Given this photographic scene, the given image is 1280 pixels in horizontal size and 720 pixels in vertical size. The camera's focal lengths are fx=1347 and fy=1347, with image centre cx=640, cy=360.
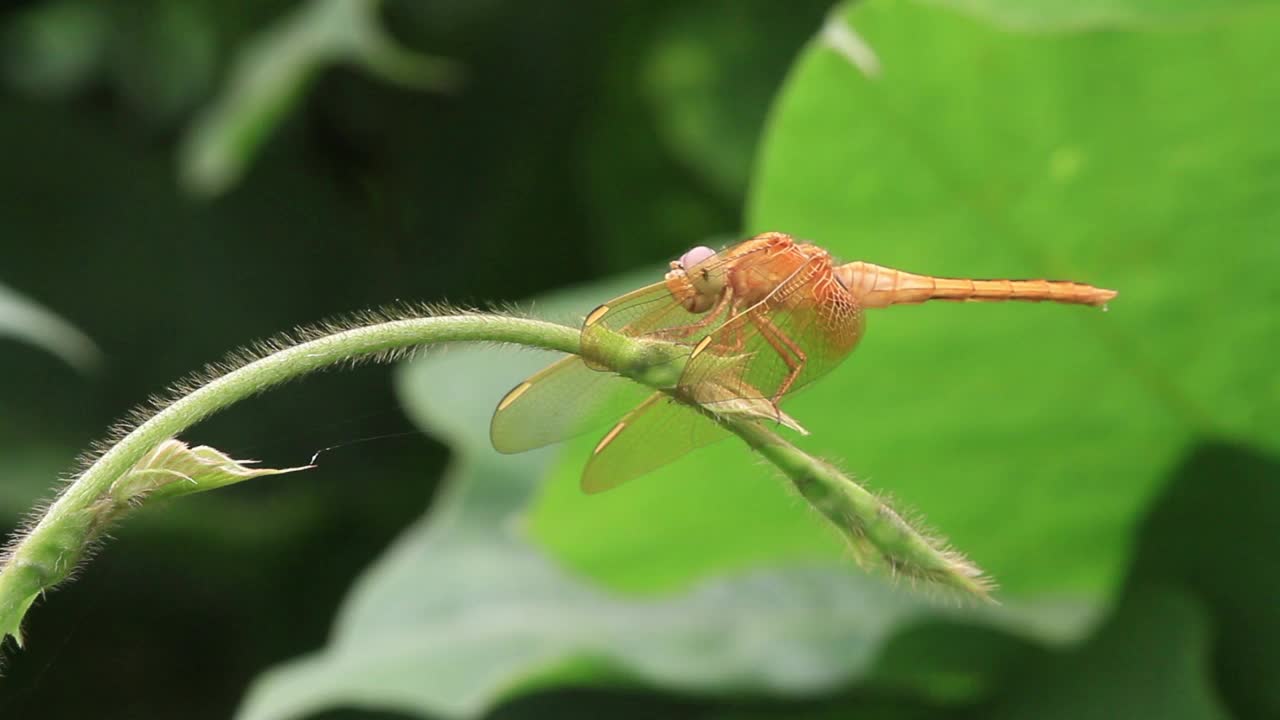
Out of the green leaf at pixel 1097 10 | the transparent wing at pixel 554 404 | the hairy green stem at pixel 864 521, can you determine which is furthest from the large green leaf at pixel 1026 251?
the hairy green stem at pixel 864 521

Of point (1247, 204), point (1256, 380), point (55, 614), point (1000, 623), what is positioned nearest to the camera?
point (1247, 204)

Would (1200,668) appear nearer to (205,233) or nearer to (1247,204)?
(1247,204)

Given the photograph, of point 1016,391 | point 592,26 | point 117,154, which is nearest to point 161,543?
point 117,154

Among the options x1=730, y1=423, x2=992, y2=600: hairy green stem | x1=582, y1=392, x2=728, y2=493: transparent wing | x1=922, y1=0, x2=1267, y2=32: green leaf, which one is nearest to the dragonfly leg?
x1=582, y1=392, x2=728, y2=493: transparent wing

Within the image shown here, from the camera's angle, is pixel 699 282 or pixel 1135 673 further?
pixel 1135 673

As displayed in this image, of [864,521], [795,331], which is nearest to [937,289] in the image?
[795,331]

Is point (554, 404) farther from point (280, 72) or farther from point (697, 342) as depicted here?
point (280, 72)

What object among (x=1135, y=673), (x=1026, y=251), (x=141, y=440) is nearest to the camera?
(x=141, y=440)
